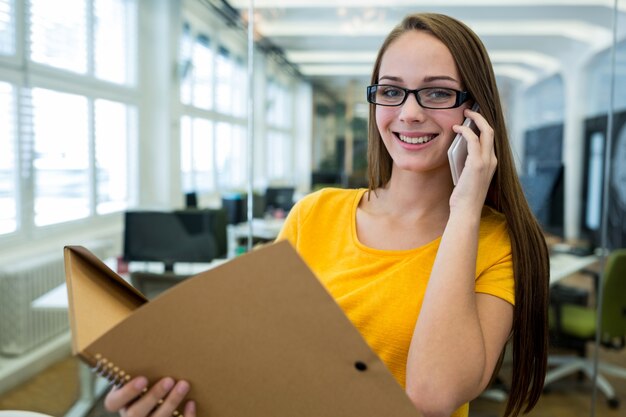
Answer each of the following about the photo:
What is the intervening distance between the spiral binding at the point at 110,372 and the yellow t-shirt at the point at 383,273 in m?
0.46

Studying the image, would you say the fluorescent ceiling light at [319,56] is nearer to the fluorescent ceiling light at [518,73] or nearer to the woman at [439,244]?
the fluorescent ceiling light at [518,73]

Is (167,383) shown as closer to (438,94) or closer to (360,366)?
(360,366)

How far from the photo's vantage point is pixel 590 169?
2902 millimetres

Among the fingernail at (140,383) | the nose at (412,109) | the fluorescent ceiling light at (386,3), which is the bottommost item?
the fingernail at (140,383)

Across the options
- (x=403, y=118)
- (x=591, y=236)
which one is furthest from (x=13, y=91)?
(x=591, y=236)

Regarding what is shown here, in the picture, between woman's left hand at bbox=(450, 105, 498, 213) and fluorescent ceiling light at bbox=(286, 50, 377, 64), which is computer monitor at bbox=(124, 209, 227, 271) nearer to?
fluorescent ceiling light at bbox=(286, 50, 377, 64)

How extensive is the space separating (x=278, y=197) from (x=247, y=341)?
95.7 inches

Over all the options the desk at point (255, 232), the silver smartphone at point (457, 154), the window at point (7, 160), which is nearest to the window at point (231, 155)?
the desk at point (255, 232)

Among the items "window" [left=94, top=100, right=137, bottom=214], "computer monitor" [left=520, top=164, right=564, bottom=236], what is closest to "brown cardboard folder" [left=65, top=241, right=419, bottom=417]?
"computer monitor" [left=520, top=164, right=564, bottom=236]

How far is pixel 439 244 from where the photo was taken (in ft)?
3.43

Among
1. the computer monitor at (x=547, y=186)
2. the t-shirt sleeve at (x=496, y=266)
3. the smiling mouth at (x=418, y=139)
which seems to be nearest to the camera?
the t-shirt sleeve at (x=496, y=266)

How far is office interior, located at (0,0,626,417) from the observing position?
8.21 ft

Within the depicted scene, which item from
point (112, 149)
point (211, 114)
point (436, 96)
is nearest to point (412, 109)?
point (436, 96)

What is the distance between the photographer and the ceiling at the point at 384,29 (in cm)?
238
